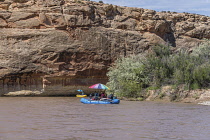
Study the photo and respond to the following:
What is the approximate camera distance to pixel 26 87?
4309cm

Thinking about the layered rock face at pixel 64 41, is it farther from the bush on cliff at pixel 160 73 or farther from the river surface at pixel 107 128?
the river surface at pixel 107 128

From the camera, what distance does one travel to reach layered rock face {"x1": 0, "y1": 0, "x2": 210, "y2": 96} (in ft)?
141

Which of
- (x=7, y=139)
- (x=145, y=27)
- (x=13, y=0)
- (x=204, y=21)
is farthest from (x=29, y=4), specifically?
(x=7, y=139)

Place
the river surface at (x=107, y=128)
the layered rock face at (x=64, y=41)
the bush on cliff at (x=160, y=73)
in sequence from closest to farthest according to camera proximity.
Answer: the river surface at (x=107, y=128), the bush on cliff at (x=160, y=73), the layered rock face at (x=64, y=41)

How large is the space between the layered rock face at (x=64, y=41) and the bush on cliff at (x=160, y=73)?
692cm

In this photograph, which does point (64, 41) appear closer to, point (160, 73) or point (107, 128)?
point (160, 73)

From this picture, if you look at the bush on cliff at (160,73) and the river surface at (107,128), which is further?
the bush on cliff at (160,73)

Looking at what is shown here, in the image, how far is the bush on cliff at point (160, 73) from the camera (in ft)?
111

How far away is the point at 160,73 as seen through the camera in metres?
36.5

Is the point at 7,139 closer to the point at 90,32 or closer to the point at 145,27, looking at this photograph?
the point at 90,32

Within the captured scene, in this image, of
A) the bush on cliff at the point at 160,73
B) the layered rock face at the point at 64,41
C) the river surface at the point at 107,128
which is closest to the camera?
the river surface at the point at 107,128

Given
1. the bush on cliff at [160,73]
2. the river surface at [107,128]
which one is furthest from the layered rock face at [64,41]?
the river surface at [107,128]

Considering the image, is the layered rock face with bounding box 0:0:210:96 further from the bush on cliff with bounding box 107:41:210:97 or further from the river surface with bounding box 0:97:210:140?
the river surface with bounding box 0:97:210:140

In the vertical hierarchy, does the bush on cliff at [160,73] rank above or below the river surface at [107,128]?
above
